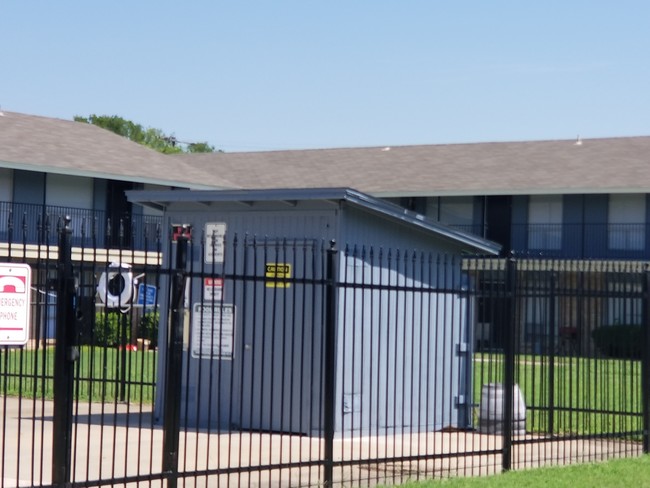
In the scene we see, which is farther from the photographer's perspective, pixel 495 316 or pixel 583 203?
pixel 583 203

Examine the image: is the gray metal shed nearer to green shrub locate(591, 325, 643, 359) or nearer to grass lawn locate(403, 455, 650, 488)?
green shrub locate(591, 325, 643, 359)

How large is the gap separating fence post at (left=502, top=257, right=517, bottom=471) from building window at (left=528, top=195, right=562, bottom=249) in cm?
3020

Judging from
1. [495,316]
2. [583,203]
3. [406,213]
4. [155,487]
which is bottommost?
[155,487]

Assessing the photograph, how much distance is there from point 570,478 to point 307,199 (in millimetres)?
4632

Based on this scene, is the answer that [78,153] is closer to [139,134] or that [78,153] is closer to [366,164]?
[366,164]

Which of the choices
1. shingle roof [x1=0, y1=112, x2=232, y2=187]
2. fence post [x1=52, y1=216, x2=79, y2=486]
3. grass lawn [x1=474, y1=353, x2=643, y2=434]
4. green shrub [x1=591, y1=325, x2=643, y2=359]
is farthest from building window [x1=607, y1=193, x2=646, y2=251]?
fence post [x1=52, y1=216, x2=79, y2=486]

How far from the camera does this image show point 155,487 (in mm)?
10797

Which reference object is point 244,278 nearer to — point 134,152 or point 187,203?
point 187,203

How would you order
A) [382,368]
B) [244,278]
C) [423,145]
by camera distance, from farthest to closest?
[423,145], [382,368], [244,278]

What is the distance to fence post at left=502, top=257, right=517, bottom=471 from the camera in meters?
12.6

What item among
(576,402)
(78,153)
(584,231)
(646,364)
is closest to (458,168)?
(584,231)

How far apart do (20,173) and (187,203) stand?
22.8 m

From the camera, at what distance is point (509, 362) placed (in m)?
12.6

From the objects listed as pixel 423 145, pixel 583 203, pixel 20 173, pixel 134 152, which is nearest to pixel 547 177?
pixel 583 203
